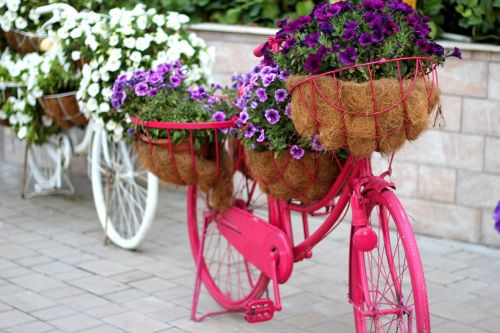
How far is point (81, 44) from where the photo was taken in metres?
5.17

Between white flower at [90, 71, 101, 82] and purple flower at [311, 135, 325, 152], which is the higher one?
white flower at [90, 71, 101, 82]

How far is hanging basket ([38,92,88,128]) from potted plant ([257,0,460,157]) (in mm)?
2711

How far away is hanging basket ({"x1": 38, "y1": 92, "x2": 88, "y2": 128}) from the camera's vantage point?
5621mm

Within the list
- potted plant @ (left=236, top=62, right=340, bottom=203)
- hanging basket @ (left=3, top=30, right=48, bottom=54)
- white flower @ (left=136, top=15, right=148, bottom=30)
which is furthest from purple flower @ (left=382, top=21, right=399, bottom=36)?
hanging basket @ (left=3, top=30, right=48, bottom=54)

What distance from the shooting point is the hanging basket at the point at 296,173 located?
3.57 meters

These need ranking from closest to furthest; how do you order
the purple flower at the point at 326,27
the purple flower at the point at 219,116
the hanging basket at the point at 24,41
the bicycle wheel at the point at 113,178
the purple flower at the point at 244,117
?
1. the purple flower at the point at 326,27
2. the purple flower at the point at 244,117
3. the purple flower at the point at 219,116
4. the bicycle wheel at the point at 113,178
5. the hanging basket at the point at 24,41

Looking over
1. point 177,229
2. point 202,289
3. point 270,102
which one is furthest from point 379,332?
point 177,229

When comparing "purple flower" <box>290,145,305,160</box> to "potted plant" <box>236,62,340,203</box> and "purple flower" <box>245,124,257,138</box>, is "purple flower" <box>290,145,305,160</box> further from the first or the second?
"purple flower" <box>245,124,257,138</box>

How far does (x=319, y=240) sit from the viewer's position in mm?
3713

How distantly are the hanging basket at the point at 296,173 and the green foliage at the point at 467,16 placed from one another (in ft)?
7.21

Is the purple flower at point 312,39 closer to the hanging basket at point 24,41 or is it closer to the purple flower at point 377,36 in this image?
the purple flower at point 377,36

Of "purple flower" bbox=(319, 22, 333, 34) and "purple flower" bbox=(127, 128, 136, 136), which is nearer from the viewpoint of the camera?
"purple flower" bbox=(319, 22, 333, 34)

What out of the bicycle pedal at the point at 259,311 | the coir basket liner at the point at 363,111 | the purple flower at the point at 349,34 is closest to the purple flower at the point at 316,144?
the coir basket liner at the point at 363,111

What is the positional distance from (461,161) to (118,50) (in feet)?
7.02
